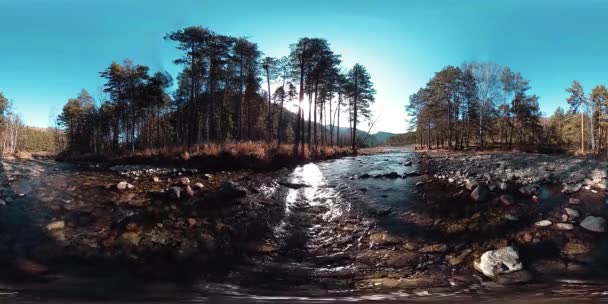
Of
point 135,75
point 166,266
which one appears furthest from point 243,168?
point 135,75

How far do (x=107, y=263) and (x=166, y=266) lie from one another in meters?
1.09

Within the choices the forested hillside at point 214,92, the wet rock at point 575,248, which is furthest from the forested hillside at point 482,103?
the wet rock at point 575,248

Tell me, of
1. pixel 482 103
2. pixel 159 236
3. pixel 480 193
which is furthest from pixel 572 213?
pixel 482 103

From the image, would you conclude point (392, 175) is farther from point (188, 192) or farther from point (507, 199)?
point (188, 192)

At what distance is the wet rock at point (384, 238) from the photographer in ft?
25.1

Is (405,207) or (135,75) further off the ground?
(135,75)

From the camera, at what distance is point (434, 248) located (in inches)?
282

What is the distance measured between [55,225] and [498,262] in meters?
9.40

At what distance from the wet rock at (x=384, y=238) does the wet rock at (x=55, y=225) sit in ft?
23.3

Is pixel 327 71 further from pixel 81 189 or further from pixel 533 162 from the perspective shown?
pixel 81 189

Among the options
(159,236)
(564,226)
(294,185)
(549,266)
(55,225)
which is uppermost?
(294,185)

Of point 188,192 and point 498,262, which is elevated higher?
point 188,192

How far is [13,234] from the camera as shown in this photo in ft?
24.6

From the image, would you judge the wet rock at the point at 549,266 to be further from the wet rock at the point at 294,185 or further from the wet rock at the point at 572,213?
the wet rock at the point at 294,185
